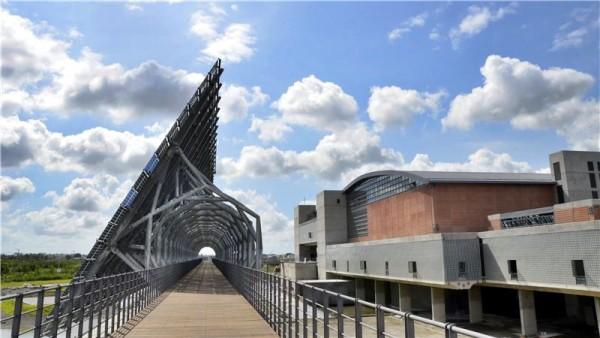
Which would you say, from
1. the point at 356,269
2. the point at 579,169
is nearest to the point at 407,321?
the point at 579,169

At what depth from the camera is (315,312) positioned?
261 inches

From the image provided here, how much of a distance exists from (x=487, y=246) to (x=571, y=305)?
36.4ft

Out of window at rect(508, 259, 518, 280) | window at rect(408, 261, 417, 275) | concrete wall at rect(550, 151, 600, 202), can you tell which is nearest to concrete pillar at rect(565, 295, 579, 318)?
concrete wall at rect(550, 151, 600, 202)

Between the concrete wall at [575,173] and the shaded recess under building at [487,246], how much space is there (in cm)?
9

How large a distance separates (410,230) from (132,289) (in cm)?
3531

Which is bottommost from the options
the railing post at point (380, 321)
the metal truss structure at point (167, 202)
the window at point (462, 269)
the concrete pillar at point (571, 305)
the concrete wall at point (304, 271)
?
the concrete pillar at point (571, 305)

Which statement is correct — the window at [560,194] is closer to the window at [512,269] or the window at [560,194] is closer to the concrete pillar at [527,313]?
the concrete pillar at [527,313]

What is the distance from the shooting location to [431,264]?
35.4 metres

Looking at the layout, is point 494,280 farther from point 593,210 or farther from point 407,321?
point 407,321

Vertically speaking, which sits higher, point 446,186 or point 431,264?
point 446,186

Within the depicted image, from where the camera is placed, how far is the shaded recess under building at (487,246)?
92.8 ft

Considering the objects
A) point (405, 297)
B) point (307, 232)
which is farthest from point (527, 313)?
point (307, 232)

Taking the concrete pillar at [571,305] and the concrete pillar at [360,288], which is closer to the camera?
the concrete pillar at [571,305]

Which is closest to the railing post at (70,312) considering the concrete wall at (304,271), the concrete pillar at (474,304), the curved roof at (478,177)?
the concrete pillar at (474,304)
